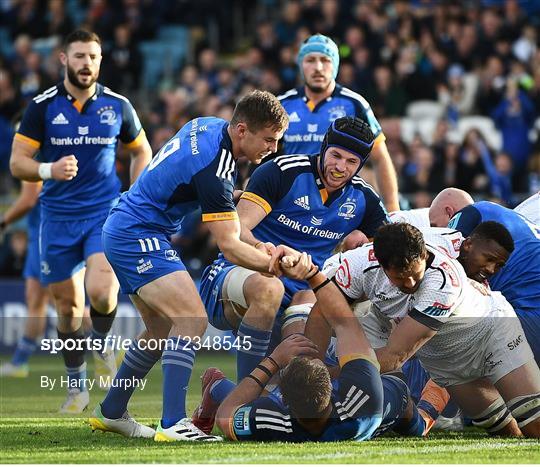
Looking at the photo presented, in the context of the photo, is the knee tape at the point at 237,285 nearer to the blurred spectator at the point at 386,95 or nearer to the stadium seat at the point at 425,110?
the blurred spectator at the point at 386,95

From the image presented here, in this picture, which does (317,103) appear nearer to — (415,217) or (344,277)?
(415,217)

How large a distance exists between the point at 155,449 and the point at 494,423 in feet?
7.65

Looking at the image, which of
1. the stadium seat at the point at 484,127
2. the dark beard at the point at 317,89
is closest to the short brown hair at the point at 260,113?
the dark beard at the point at 317,89

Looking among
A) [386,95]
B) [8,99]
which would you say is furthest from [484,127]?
[8,99]

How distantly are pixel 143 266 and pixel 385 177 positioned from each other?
3373 millimetres

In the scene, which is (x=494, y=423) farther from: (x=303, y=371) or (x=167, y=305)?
(x=167, y=305)

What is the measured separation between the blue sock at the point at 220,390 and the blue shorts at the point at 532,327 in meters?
2.09

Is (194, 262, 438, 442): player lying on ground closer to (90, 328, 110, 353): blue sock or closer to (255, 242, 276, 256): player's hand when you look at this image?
(255, 242, 276, 256): player's hand

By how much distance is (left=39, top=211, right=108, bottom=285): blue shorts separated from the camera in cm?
1050

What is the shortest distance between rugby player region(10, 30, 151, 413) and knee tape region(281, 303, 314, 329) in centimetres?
203

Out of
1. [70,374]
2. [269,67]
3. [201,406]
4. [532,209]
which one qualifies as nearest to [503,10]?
[269,67]

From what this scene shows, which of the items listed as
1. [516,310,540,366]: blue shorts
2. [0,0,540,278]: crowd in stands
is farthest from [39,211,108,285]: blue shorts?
[0,0,540,278]: crowd in stands

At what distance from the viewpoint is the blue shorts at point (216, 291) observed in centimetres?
862

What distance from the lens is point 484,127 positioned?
18.3 metres
